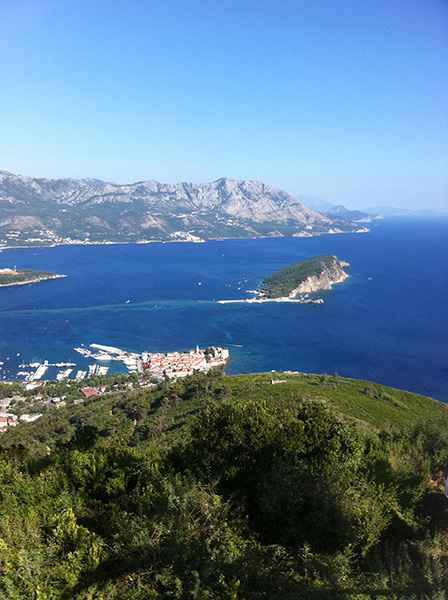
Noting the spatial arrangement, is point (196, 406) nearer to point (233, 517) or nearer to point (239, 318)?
point (233, 517)

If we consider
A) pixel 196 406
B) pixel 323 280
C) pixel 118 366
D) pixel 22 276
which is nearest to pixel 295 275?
pixel 323 280

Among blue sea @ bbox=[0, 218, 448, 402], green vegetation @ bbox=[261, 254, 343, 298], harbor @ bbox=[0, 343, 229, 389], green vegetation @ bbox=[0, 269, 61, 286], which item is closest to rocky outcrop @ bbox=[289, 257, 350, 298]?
green vegetation @ bbox=[261, 254, 343, 298]

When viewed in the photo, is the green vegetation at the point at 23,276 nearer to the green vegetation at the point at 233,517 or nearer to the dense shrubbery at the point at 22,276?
the dense shrubbery at the point at 22,276

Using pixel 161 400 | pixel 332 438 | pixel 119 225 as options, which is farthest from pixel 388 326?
pixel 119 225

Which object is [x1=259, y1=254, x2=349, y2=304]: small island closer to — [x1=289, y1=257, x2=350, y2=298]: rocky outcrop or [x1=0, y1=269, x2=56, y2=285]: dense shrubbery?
[x1=289, y1=257, x2=350, y2=298]: rocky outcrop

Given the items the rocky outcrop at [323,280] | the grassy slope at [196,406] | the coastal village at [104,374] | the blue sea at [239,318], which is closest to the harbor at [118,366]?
the coastal village at [104,374]
